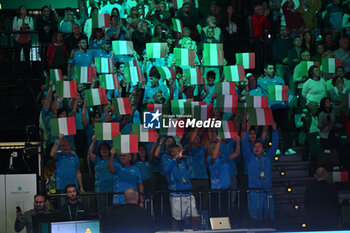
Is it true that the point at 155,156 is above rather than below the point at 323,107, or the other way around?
below

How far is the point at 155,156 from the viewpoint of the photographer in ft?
33.7

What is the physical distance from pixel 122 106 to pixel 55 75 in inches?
57.7

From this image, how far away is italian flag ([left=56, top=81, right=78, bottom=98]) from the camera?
10.4 meters

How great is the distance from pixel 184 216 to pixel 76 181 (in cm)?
183

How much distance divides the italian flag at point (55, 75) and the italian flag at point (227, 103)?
9.23 feet

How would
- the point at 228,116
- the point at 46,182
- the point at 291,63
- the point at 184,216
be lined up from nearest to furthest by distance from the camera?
1. the point at 184,216
2. the point at 46,182
3. the point at 228,116
4. the point at 291,63

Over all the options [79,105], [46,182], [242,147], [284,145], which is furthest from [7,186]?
[284,145]

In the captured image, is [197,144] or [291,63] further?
[291,63]

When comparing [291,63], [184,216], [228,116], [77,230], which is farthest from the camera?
[291,63]

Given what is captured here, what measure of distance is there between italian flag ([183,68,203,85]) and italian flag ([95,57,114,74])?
1.31 metres

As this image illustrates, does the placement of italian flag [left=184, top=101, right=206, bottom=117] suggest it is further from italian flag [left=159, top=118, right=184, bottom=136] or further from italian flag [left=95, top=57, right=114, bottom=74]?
italian flag [left=95, top=57, right=114, bottom=74]

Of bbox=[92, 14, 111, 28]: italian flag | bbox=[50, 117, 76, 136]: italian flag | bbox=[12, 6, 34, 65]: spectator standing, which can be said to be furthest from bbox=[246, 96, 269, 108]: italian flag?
bbox=[12, 6, 34, 65]: spectator standing

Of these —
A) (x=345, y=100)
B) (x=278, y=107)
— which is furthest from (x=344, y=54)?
(x=278, y=107)

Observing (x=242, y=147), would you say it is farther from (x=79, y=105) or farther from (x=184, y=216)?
(x=79, y=105)
